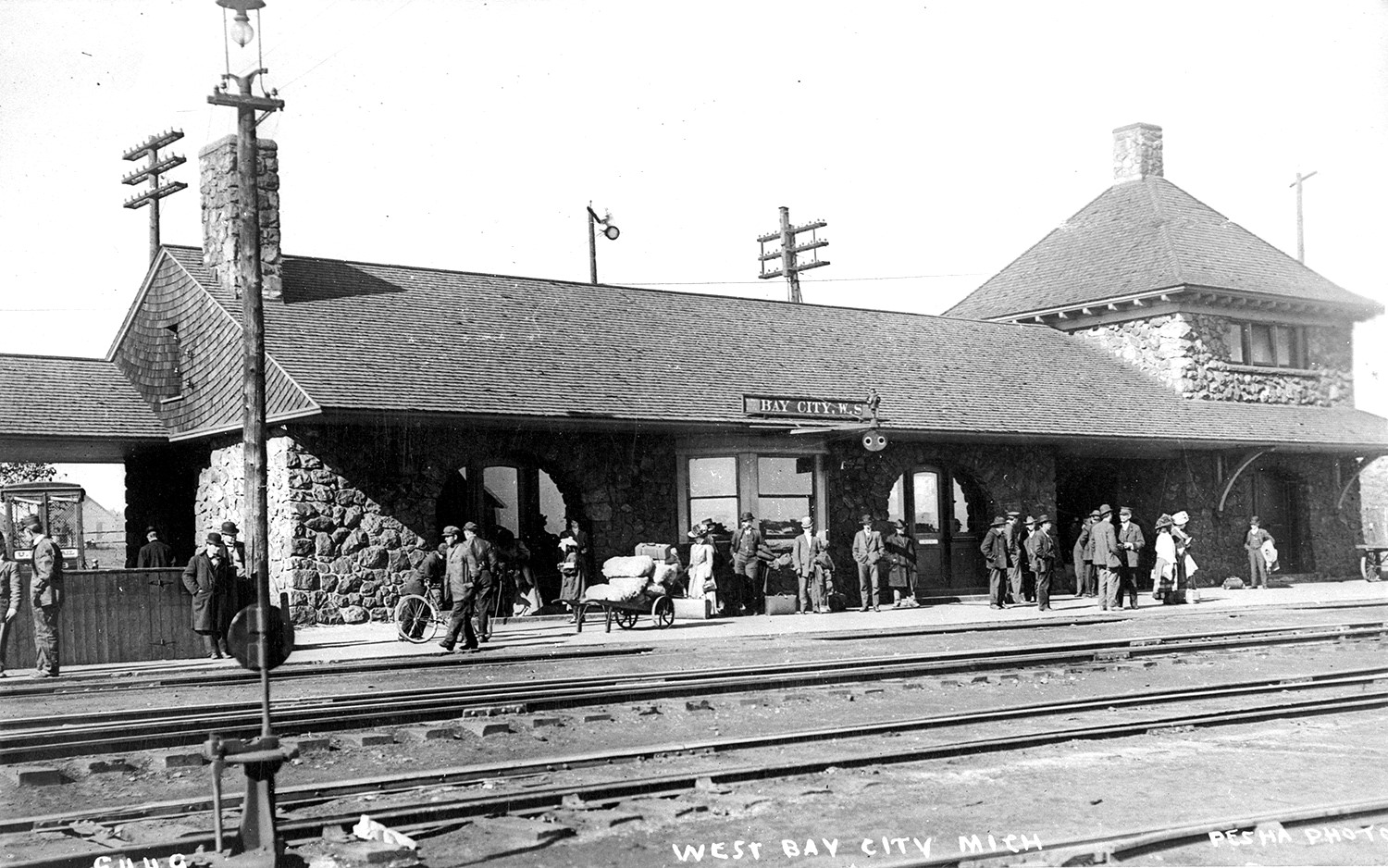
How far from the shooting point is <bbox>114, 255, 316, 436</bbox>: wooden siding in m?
22.0

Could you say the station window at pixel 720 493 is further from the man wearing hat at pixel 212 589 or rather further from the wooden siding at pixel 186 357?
the man wearing hat at pixel 212 589

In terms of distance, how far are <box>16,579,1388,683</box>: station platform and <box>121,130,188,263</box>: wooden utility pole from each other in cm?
1618

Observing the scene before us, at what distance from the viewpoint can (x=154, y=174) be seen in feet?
107

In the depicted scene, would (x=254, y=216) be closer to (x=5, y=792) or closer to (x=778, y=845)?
(x=5, y=792)

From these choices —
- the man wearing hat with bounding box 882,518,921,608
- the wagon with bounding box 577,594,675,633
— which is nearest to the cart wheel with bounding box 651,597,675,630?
the wagon with bounding box 577,594,675,633

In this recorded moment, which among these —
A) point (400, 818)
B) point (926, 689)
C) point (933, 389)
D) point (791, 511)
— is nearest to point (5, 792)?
point (400, 818)

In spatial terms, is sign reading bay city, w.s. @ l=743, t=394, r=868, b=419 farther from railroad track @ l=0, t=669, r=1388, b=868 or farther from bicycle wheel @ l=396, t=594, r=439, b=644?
railroad track @ l=0, t=669, r=1388, b=868

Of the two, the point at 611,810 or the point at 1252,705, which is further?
the point at 1252,705

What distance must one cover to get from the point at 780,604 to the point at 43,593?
11.7m

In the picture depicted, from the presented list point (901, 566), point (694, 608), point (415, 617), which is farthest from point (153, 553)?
point (901, 566)

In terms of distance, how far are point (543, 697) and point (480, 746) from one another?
75.6 inches

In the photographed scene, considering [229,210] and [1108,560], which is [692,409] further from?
[229,210]

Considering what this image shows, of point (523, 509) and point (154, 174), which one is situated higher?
point (154, 174)

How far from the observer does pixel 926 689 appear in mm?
12781
